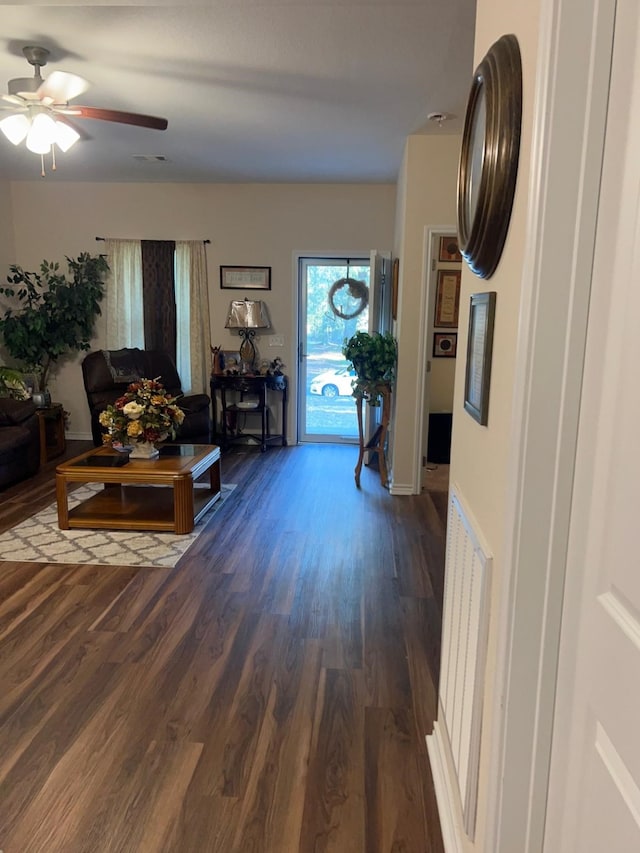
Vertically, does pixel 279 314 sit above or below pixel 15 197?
below

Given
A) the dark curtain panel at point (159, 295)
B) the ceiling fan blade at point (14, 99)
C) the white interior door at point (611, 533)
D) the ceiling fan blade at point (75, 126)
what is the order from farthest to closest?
the dark curtain panel at point (159, 295)
the ceiling fan blade at point (75, 126)
the ceiling fan blade at point (14, 99)
the white interior door at point (611, 533)

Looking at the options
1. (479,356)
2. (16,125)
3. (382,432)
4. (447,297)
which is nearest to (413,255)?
(382,432)

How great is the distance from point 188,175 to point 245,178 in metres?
0.55

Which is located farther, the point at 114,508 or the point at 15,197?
the point at 15,197

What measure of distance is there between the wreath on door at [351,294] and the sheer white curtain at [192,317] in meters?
1.33

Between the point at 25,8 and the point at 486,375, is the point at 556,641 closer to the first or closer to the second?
the point at 486,375

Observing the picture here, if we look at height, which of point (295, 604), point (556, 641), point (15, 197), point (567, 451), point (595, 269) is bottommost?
point (295, 604)

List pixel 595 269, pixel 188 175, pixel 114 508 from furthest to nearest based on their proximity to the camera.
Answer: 1. pixel 188 175
2. pixel 114 508
3. pixel 595 269

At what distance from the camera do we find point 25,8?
240 cm

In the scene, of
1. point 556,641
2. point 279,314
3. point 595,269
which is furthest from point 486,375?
point 279,314

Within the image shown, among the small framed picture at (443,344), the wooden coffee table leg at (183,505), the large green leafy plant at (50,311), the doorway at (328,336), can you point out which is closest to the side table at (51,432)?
the large green leafy plant at (50,311)

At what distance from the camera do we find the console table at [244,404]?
5848 millimetres

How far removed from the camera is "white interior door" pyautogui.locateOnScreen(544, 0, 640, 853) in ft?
2.60

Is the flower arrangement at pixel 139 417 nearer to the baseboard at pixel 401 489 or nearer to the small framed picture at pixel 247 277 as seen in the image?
the baseboard at pixel 401 489
